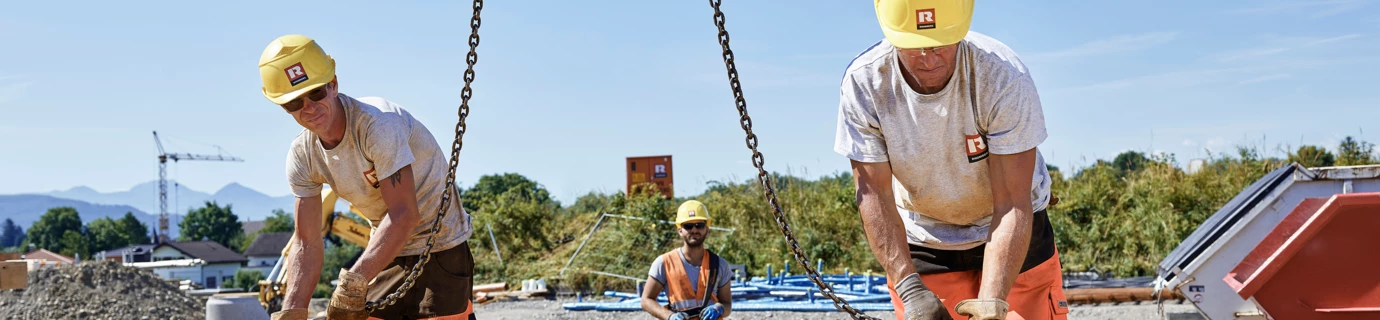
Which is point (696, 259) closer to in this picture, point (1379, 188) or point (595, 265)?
point (1379, 188)

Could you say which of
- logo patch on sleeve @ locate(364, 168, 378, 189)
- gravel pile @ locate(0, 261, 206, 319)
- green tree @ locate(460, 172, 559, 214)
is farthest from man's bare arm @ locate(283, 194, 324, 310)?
gravel pile @ locate(0, 261, 206, 319)

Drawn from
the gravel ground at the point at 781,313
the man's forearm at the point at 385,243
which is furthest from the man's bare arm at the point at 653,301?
the gravel ground at the point at 781,313

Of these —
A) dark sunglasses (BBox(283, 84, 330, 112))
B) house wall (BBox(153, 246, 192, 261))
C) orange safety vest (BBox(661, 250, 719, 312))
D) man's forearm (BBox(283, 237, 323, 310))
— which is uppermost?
dark sunglasses (BBox(283, 84, 330, 112))

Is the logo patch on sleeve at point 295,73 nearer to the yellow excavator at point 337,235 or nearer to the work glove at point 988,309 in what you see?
the work glove at point 988,309

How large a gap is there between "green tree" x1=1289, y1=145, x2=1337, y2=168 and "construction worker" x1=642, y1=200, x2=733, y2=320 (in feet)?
38.0

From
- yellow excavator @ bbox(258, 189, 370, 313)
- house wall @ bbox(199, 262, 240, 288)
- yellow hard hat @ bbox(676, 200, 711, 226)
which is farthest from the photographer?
house wall @ bbox(199, 262, 240, 288)

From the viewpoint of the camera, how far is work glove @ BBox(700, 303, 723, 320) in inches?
279

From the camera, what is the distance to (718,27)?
3.90 m

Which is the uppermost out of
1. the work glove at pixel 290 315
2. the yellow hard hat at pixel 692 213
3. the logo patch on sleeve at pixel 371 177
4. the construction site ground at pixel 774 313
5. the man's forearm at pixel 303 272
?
the logo patch on sleeve at pixel 371 177

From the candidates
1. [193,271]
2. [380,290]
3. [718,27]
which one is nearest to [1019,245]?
[718,27]

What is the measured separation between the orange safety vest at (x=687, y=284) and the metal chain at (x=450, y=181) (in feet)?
9.99

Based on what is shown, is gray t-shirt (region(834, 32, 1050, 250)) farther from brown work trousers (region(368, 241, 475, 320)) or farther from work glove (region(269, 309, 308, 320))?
work glove (region(269, 309, 308, 320))

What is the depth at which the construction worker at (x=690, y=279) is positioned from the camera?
7.47m

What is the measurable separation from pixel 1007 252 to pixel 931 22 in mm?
733
